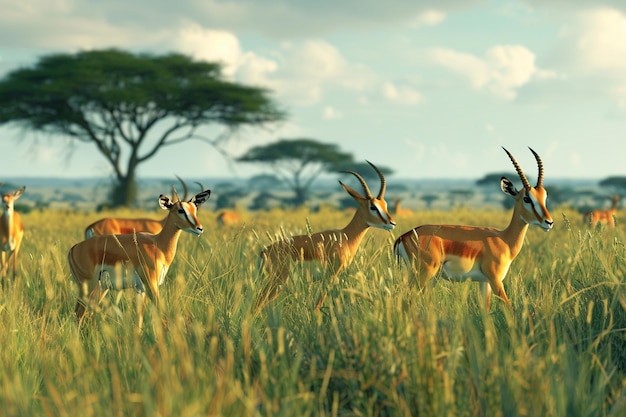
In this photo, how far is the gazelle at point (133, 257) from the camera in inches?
215

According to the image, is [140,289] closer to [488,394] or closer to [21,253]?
[488,394]

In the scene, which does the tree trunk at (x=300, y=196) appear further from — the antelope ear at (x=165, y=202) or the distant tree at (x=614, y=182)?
the antelope ear at (x=165, y=202)

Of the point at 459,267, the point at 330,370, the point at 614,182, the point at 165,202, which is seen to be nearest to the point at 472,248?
the point at 459,267

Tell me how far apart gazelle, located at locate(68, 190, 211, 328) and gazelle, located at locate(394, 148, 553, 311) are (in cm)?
161

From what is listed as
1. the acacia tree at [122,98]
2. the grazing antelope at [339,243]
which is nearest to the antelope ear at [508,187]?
the grazing antelope at [339,243]

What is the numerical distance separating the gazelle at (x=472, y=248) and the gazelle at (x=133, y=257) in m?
1.61

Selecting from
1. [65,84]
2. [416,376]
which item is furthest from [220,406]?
[65,84]

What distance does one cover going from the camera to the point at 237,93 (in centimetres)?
3008

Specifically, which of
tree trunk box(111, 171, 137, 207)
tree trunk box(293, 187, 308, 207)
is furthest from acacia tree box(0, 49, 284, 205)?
tree trunk box(293, 187, 308, 207)

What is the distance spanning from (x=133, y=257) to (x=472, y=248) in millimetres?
2512

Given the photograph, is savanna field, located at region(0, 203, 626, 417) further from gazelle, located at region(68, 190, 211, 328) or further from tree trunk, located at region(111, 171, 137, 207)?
tree trunk, located at region(111, 171, 137, 207)

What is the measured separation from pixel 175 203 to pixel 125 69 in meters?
25.0

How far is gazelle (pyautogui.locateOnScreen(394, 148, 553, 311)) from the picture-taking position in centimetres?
536

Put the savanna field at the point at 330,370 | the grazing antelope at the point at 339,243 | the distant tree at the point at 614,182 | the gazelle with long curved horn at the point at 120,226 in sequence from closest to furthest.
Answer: the savanna field at the point at 330,370
the grazing antelope at the point at 339,243
the gazelle with long curved horn at the point at 120,226
the distant tree at the point at 614,182
